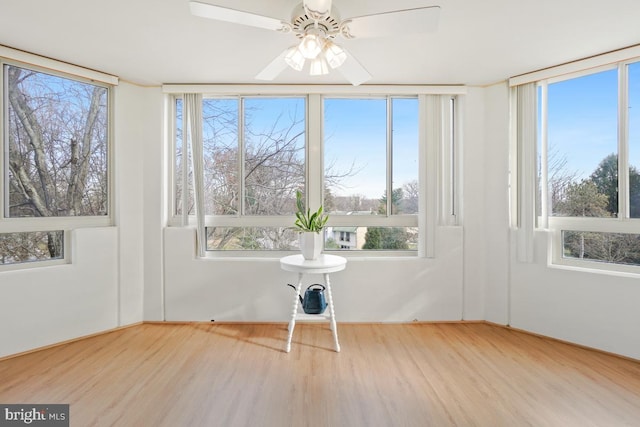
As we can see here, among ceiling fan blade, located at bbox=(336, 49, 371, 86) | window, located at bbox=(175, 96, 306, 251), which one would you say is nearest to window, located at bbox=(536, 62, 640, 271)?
ceiling fan blade, located at bbox=(336, 49, 371, 86)

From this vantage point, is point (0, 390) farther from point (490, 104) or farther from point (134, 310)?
point (490, 104)

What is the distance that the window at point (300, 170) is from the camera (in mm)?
3377

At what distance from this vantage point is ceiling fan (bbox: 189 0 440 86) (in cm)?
158

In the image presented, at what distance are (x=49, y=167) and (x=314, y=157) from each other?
233cm

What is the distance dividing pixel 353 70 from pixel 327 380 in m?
2.06

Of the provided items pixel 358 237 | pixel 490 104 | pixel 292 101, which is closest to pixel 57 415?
pixel 358 237

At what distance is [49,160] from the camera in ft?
9.30

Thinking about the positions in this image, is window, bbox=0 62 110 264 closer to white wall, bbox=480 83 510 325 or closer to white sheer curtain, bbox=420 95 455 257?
white sheer curtain, bbox=420 95 455 257

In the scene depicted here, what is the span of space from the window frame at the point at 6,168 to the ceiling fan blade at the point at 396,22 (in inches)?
98.5

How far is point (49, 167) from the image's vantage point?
2838 mm

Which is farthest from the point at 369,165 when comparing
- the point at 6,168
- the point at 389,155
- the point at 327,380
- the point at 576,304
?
the point at 6,168

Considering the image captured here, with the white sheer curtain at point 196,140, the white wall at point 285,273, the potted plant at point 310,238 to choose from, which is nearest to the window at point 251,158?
the white sheer curtain at point 196,140

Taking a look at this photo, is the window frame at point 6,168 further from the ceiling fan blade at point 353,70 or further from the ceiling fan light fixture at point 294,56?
the ceiling fan blade at point 353,70

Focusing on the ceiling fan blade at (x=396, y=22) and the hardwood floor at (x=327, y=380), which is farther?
the hardwood floor at (x=327, y=380)
